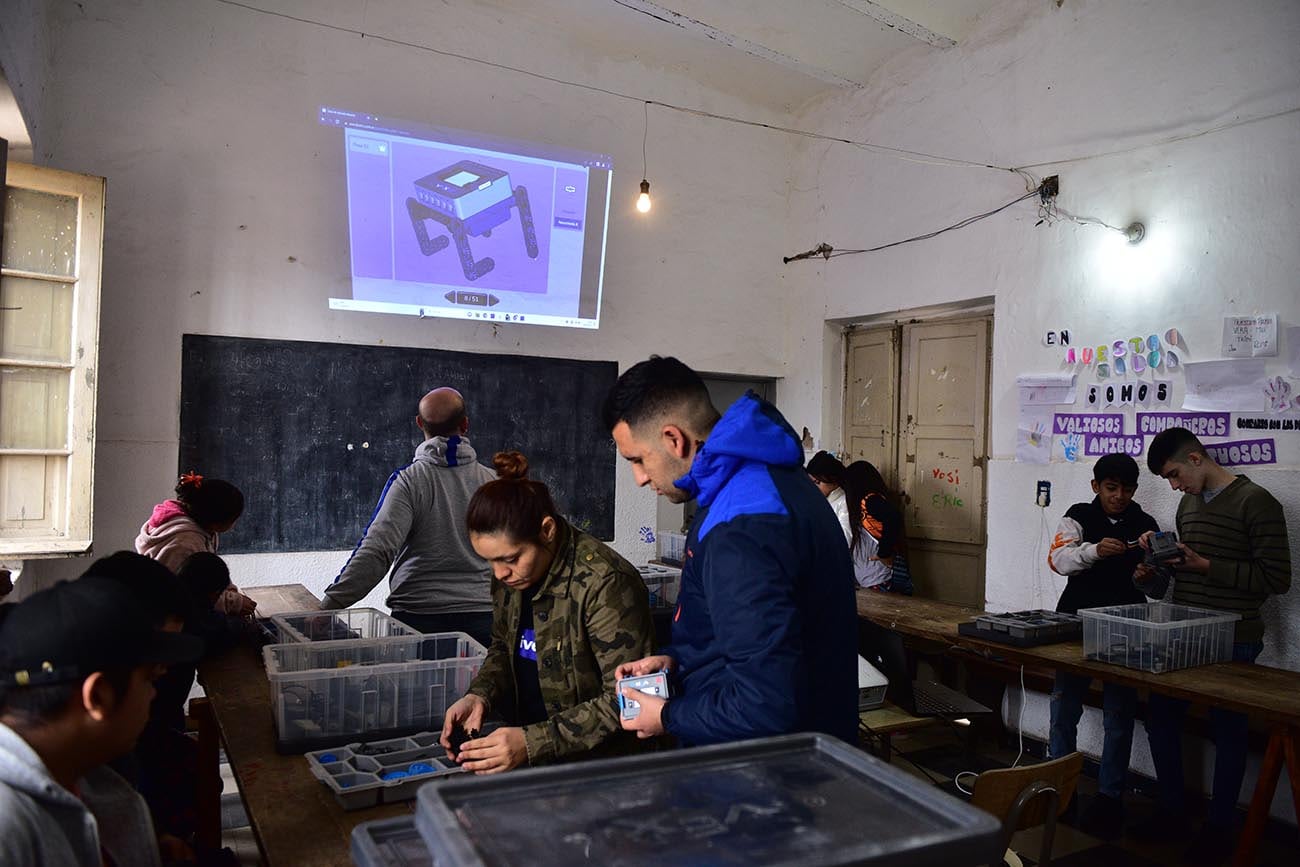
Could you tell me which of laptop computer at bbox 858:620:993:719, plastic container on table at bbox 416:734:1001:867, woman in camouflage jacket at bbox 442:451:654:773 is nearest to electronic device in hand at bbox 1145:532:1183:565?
laptop computer at bbox 858:620:993:719

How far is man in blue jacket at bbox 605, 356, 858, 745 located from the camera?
1343 millimetres

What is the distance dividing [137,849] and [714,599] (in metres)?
0.98

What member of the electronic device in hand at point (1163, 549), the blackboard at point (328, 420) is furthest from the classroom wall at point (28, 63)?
the electronic device in hand at point (1163, 549)

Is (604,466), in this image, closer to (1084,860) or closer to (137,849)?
(1084,860)

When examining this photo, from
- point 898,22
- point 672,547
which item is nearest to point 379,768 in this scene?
point 672,547

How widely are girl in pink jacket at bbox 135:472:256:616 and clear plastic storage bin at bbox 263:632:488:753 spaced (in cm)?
88

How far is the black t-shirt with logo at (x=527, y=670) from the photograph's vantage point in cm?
201

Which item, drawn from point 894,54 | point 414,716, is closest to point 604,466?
point 894,54

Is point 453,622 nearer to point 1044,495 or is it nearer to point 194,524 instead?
point 194,524

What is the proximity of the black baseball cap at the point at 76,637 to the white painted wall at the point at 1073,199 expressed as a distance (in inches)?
159

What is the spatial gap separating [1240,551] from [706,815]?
3.45m

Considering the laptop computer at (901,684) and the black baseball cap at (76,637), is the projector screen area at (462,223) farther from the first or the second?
the black baseball cap at (76,637)

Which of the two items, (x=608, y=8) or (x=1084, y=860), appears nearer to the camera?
(x=1084, y=860)

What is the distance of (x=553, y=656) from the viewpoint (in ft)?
6.30
